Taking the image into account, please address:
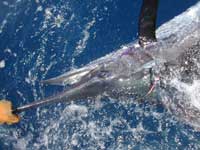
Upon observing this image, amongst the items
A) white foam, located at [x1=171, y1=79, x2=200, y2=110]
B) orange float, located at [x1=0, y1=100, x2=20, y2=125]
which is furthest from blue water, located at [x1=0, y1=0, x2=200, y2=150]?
orange float, located at [x1=0, y1=100, x2=20, y2=125]

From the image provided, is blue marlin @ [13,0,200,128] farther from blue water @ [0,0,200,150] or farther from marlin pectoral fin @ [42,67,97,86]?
blue water @ [0,0,200,150]

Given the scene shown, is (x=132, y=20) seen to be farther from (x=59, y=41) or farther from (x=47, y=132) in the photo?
(x=47, y=132)

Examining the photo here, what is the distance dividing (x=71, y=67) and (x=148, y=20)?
5.65ft

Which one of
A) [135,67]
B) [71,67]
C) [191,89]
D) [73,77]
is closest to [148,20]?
[135,67]

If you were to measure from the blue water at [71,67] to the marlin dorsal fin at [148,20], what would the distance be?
0.95 metres

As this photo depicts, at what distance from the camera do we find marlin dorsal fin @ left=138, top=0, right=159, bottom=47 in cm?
467

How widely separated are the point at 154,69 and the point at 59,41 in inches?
74.5

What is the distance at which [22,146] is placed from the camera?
20.3 feet

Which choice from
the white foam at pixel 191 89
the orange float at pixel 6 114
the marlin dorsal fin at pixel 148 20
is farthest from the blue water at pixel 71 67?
the orange float at pixel 6 114

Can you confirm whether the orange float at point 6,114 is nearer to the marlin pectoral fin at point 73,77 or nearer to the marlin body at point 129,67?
the marlin body at point 129,67

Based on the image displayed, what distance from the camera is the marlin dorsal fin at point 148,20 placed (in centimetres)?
467


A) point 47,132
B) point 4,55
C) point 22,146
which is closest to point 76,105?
point 47,132

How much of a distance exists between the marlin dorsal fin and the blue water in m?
0.95

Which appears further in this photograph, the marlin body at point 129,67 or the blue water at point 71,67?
the blue water at point 71,67
